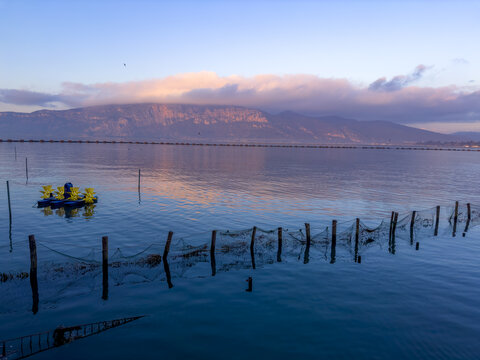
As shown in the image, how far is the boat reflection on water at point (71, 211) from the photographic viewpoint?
144ft

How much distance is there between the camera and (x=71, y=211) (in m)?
46.2

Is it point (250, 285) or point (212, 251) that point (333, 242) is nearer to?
point (250, 285)

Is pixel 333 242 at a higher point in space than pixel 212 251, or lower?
higher

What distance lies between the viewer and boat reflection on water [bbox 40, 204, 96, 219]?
44.0 metres

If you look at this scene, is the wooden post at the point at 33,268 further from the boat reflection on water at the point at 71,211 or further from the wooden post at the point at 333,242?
the wooden post at the point at 333,242

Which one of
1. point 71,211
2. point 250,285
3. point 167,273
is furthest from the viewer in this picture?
point 71,211


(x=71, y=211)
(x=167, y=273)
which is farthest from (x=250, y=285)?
(x=71, y=211)

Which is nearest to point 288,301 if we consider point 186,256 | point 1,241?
point 186,256

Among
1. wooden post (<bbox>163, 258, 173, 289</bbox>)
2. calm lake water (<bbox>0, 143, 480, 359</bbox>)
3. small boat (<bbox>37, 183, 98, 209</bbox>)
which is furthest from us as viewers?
small boat (<bbox>37, 183, 98, 209</bbox>)

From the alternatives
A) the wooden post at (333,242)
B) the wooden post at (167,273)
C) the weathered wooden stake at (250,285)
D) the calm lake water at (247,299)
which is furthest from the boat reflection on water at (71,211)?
the wooden post at (333,242)

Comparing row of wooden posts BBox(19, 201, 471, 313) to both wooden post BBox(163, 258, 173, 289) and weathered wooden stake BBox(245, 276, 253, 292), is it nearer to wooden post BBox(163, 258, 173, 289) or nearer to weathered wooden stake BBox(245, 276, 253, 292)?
wooden post BBox(163, 258, 173, 289)

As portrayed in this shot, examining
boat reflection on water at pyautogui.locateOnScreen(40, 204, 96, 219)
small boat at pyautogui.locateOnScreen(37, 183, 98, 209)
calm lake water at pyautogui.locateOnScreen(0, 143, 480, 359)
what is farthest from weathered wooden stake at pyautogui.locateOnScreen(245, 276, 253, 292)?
small boat at pyautogui.locateOnScreen(37, 183, 98, 209)

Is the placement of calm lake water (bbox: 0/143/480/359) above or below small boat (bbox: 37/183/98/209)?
below

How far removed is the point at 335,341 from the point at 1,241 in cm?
3159
